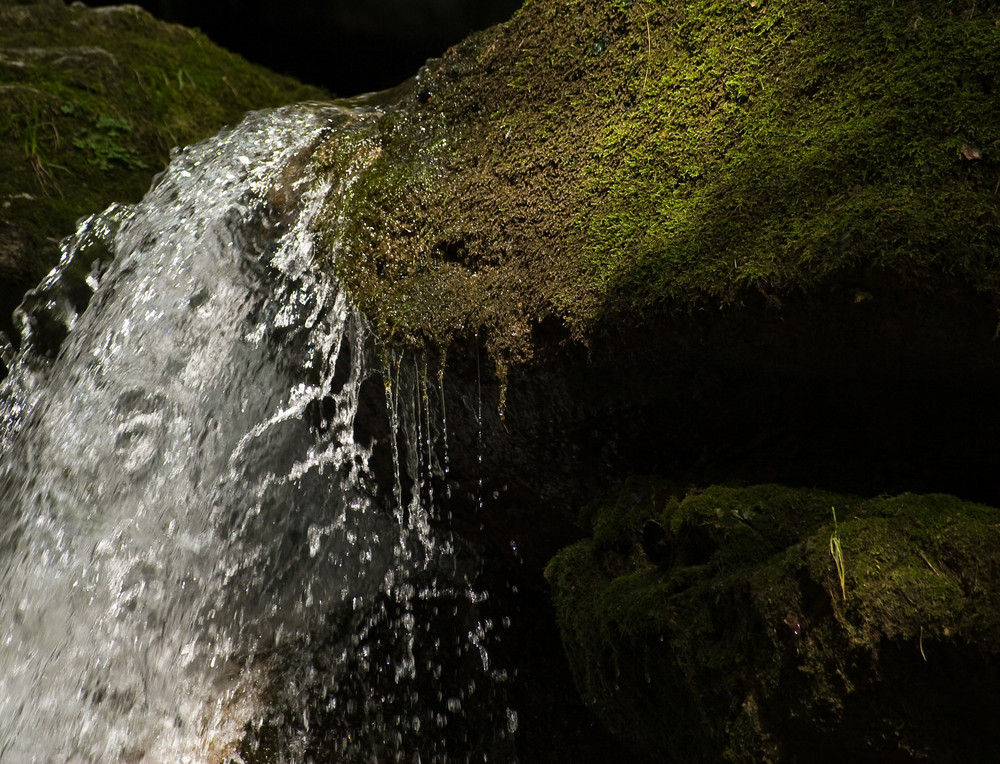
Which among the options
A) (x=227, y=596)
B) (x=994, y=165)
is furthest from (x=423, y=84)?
(x=227, y=596)

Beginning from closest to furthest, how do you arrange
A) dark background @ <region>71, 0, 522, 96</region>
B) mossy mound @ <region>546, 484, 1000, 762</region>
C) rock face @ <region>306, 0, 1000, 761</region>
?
mossy mound @ <region>546, 484, 1000, 762</region>
rock face @ <region>306, 0, 1000, 761</region>
dark background @ <region>71, 0, 522, 96</region>

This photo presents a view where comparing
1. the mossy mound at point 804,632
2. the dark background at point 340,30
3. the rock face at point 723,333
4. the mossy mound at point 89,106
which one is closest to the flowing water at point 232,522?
the rock face at point 723,333

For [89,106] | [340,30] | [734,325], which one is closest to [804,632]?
[734,325]

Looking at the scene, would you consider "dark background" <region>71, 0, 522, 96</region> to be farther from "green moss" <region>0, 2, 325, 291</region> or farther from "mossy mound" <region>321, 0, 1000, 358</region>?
"mossy mound" <region>321, 0, 1000, 358</region>

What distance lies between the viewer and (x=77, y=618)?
10.6ft

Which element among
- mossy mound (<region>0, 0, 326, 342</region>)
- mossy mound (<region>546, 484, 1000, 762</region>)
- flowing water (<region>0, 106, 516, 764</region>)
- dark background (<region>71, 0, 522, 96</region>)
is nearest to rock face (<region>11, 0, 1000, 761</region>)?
mossy mound (<region>546, 484, 1000, 762</region>)

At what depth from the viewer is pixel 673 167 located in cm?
228

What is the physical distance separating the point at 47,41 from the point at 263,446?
3.96m

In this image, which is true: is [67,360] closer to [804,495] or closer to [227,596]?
[227,596]

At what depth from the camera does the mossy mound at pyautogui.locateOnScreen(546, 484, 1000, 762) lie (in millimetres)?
1533

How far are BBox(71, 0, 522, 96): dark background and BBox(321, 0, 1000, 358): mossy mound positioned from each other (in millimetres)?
3879

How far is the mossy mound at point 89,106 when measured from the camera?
436 centimetres

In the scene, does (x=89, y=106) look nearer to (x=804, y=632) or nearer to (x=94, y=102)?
(x=94, y=102)

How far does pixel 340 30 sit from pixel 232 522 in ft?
16.4
